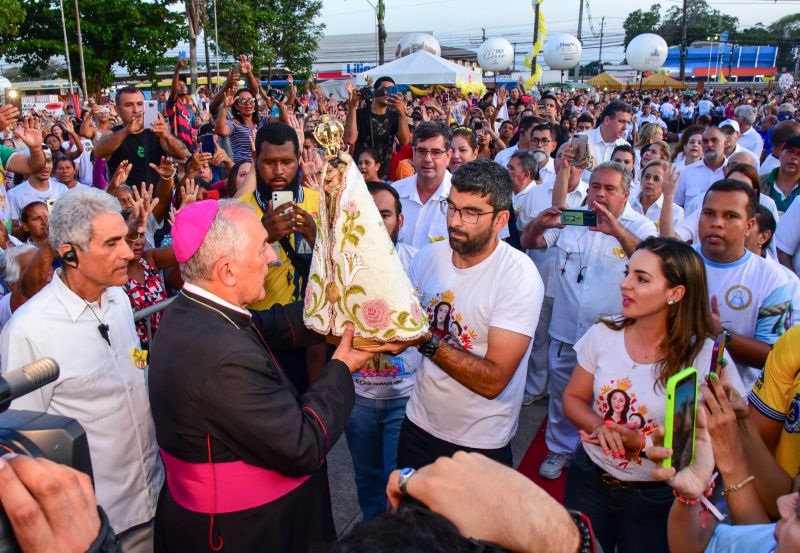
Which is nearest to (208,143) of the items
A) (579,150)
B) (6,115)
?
(6,115)

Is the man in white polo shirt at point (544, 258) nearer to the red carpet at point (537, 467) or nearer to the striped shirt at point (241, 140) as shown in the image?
the red carpet at point (537, 467)

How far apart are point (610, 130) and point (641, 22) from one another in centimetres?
9332

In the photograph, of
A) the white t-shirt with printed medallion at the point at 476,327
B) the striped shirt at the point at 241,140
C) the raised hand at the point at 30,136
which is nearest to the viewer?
the white t-shirt with printed medallion at the point at 476,327

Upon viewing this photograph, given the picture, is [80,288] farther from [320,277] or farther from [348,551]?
[348,551]

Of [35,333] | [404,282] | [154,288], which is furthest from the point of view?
[154,288]

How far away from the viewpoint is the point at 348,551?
92 cm

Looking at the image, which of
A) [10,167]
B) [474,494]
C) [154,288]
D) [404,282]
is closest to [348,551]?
[474,494]

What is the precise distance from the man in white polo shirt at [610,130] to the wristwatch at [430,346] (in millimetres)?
5321

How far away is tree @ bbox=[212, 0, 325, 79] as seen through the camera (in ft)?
119

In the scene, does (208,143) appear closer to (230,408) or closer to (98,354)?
(98,354)

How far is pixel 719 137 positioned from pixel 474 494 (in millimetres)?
6312

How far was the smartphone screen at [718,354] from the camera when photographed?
2252 millimetres

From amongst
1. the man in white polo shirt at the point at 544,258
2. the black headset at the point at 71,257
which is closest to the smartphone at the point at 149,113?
the man in white polo shirt at the point at 544,258

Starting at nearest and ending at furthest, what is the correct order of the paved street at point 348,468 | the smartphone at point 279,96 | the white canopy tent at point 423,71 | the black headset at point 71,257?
the black headset at point 71,257 < the paved street at point 348,468 < the smartphone at point 279,96 < the white canopy tent at point 423,71
